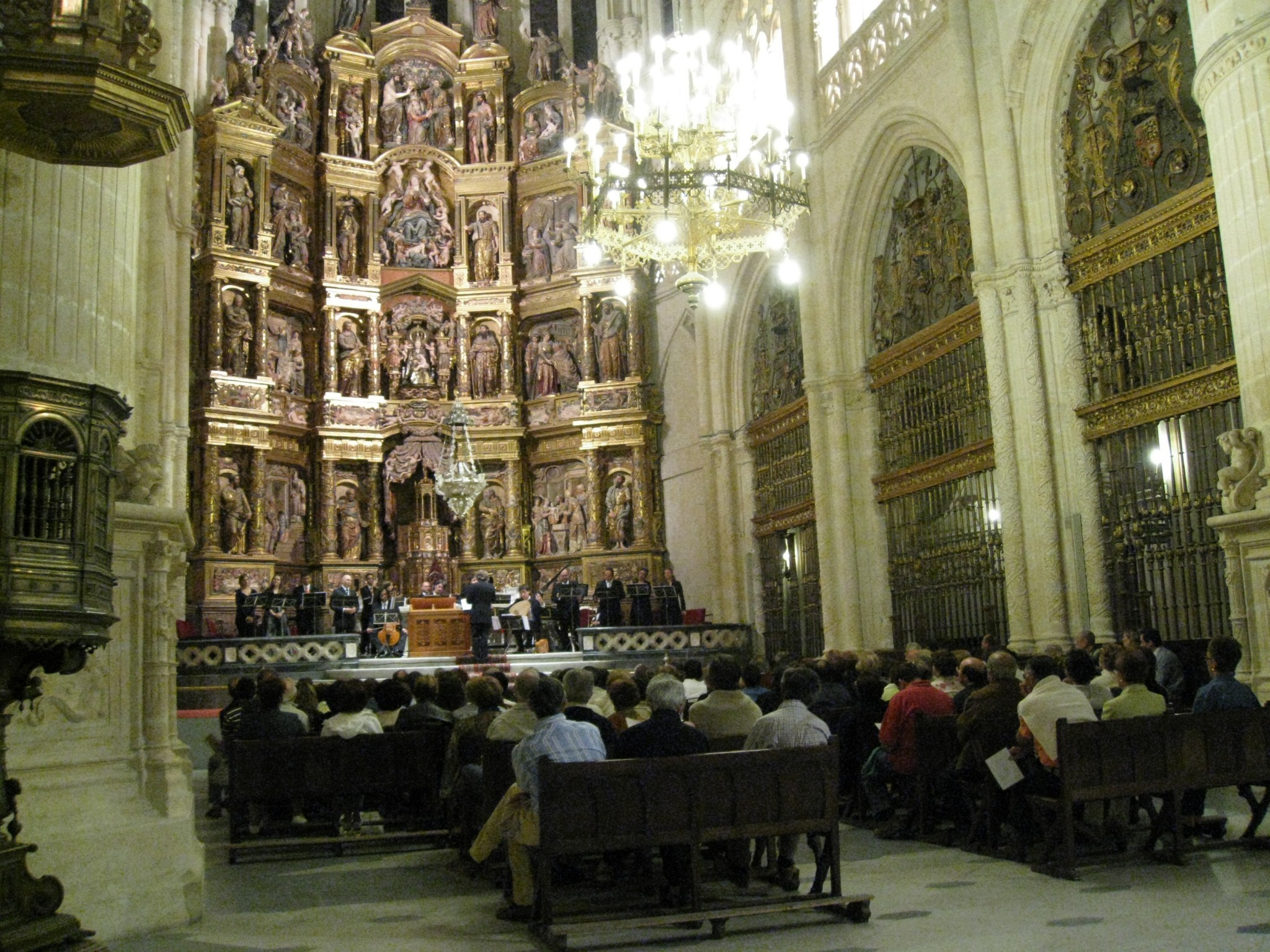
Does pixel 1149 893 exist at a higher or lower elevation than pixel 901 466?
lower

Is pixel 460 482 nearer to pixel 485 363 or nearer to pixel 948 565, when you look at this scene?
pixel 485 363

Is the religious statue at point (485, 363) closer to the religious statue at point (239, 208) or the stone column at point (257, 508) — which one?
the stone column at point (257, 508)

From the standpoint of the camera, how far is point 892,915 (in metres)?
5.54

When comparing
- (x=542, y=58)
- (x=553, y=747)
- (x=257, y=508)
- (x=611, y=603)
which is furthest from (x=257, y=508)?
(x=553, y=747)

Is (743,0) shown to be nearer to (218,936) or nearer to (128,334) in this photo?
(128,334)

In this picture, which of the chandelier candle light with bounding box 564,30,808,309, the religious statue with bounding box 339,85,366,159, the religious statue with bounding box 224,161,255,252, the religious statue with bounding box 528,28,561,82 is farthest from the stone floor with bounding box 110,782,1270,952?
the religious statue with bounding box 528,28,561,82

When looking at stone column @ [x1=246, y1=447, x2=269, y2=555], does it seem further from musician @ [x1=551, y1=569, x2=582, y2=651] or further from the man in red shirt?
the man in red shirt

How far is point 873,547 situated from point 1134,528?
5.28 meters

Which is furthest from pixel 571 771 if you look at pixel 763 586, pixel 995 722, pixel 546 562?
pixel 546 562

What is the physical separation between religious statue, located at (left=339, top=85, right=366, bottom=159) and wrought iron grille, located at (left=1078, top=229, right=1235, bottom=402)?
620 inches

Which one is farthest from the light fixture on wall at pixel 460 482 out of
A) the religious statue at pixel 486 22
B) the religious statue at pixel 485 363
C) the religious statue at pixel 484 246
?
the religious statue at pixel 486 22

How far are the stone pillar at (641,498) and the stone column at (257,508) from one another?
21.8ft

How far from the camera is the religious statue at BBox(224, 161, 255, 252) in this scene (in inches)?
826

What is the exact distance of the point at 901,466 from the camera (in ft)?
52.7
